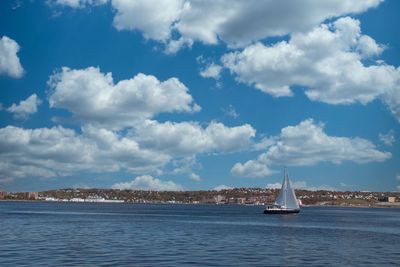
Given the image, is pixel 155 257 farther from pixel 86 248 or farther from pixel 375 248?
pixel 375 248

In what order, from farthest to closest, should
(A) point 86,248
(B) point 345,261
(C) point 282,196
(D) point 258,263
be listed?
1. (C) point 282,196
2. (A) point 86,248
3. (B) point 345,261
4. (D) point 258,263

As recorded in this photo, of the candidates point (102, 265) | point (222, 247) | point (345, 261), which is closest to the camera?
point (102, 265)

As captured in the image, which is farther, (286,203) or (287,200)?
(287,200)

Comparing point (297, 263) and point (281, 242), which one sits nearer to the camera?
point (297, 263)

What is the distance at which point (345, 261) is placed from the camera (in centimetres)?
4038

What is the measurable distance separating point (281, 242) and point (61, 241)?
29.5 meters

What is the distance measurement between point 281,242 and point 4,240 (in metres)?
36.4

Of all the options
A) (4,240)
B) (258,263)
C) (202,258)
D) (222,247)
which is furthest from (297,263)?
(4,240)

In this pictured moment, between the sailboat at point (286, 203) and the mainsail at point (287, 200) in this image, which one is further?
the mainsail at point (287, 200)

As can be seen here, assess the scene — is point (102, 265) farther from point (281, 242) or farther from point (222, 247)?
point (281, 242)

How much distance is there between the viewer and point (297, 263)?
125 ft

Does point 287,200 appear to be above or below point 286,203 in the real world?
above

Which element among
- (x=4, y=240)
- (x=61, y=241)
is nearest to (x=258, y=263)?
(x=61, y=241)

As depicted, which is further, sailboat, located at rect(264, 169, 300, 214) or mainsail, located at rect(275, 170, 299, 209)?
mainsail, located at rect(275, 170, 299, 209)
